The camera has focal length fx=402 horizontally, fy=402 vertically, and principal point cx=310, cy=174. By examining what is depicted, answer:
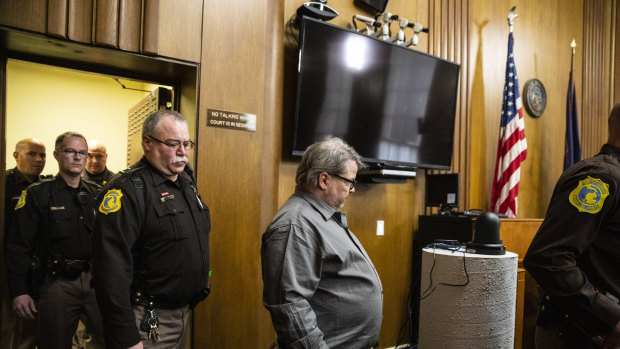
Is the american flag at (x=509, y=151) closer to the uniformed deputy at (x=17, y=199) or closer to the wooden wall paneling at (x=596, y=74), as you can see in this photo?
the wooden wall paneling at (x=596, y=74)

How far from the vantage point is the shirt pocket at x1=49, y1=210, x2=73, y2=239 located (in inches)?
86.4

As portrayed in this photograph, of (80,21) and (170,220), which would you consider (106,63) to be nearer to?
(80,21)

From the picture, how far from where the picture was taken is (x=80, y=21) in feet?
6.65

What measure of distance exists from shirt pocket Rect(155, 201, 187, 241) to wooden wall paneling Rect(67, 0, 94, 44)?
1051 millimetres

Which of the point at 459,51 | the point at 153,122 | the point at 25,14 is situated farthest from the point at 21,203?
the point at 459,51

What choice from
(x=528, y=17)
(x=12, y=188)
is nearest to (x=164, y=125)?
(x=12, y=188)

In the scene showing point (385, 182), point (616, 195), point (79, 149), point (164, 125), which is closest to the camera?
point (616, 195)

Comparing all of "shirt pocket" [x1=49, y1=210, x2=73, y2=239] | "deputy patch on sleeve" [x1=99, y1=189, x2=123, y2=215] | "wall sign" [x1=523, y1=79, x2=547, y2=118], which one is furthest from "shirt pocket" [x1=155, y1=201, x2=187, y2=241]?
"wall sign" [x1=523, y1=79, x2=547, y2=118]

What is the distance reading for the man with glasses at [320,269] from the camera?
1.25m

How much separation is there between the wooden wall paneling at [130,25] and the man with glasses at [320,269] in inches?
51.1

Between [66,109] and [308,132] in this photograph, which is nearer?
[308,132]

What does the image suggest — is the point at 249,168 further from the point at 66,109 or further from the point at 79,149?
the point at 66,109

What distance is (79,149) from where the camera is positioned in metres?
2.33

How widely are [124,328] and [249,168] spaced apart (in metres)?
1.28
